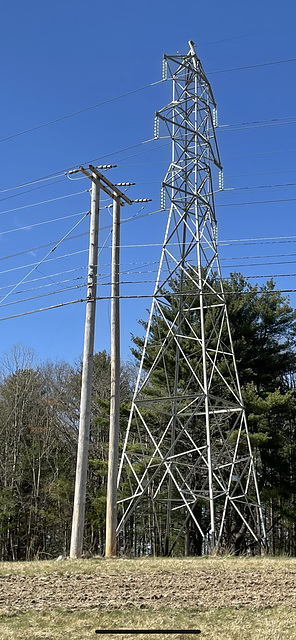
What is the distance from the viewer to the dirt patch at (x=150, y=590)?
23.9 feet

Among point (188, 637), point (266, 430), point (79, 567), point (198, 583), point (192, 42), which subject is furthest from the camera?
point (266, 430)

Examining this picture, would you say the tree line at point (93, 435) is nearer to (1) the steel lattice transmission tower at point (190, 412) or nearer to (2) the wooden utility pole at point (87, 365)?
(1) the steel lattice transmission tower at point (190, 412)

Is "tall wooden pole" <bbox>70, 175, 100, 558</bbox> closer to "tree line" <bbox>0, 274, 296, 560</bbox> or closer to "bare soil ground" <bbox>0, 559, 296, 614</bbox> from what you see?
"bare soil ground" <bbox>0, 559, 296, 614</bbox>

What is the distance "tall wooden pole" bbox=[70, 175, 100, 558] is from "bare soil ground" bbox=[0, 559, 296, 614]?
2.35 metres

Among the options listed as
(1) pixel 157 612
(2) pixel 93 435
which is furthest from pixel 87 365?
(2) pixel 93 435

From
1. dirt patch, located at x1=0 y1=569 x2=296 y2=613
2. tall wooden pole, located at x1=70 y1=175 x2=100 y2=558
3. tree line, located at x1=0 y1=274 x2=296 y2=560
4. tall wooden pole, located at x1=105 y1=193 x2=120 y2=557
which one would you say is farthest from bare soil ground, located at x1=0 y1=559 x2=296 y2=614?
tree line, located at x1=0 y1=274 x2=296 y2=560

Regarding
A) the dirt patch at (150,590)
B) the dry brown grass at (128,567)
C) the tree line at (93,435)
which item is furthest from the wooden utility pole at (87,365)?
the tree line at (93,435)

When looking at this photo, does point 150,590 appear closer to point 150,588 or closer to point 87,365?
point 150,588

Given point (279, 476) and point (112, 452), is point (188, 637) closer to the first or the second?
point (112, 452)

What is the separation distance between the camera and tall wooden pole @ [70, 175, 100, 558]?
503 inches

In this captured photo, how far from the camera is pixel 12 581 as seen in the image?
8.88m

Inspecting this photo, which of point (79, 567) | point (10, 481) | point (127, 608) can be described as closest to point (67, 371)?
point (10, 481)

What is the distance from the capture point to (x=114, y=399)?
14.2m

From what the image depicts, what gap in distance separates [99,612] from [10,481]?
2647 centimetres
